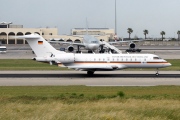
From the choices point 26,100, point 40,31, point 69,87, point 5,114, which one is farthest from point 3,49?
point 5,114

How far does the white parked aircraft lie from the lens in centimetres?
4609

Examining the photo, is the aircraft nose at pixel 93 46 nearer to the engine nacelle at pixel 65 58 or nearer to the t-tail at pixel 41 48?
the t-tail at pixel 41 48

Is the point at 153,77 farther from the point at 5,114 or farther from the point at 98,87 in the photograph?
the point at 5,114

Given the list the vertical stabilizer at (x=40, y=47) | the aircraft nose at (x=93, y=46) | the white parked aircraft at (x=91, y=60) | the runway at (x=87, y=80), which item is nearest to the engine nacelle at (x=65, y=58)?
the white parked aircraft at (x=91, y=60)

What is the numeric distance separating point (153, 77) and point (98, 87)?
11113 mm

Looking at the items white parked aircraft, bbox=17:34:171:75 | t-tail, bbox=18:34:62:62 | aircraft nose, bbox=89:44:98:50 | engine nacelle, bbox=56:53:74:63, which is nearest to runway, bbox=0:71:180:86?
white parked aircraft, bbox=17:34:171:75

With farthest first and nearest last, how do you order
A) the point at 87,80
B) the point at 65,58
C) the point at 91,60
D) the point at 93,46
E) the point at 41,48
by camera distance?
the point at 93,46 < the point at 41,48 < the point at 91,60 < the point at 65,58 < the point at 87,80

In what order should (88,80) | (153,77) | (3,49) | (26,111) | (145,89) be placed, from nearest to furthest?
(26,111) < (145,89) < (88,80) < (153,77) < (3,49)

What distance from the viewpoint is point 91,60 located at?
4659cm

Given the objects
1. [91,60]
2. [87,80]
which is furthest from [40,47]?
[87,80]

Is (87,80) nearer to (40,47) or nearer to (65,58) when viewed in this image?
(65,58)

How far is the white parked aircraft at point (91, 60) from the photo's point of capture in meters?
46.1

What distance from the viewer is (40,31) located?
561ft

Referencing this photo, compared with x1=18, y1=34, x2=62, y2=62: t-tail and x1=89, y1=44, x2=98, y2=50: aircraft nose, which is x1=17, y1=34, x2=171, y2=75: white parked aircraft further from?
x1=89, y1=44, x2=98, y2=50: aircraft nose
